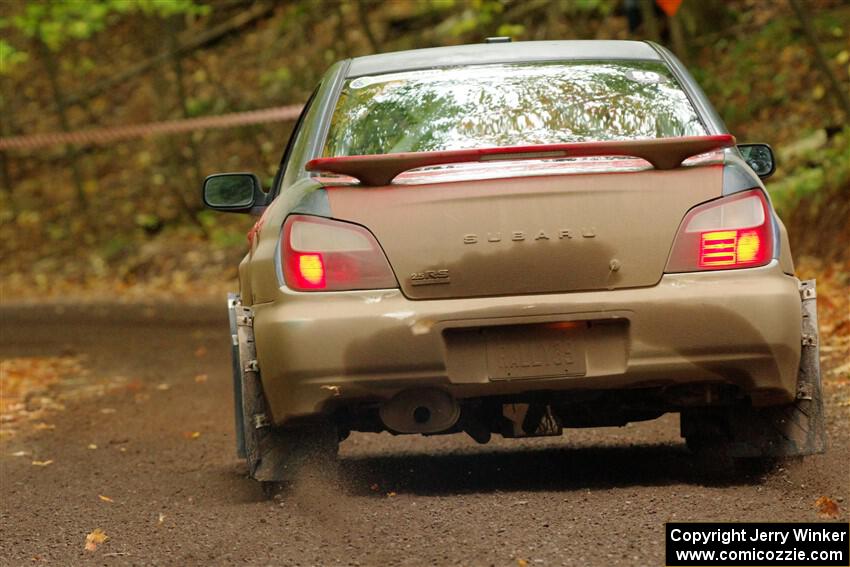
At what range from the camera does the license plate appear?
16.9 feet

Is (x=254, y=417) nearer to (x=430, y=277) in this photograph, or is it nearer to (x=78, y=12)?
(x=430, y=277)

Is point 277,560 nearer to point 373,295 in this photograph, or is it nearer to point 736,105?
point 373,295

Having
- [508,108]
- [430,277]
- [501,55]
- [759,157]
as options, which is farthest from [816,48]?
[430,277]

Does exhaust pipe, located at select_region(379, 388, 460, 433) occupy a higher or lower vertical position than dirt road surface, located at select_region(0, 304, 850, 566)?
higher

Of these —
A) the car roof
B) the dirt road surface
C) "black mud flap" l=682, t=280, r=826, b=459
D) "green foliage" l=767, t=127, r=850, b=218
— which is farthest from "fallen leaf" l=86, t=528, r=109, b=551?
"green foliage" l=767, t=127, r=850, b=218

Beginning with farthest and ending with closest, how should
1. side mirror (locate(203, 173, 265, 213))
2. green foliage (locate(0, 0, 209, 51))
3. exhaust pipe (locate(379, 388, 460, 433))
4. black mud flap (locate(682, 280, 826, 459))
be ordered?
green foliage (locate(0, 0, 209, 51))
side mirror (locate(203, 173, 265, 213))
black mud flap (locate(682, 280, 826, 459))
exhaust pipe (locate(379, 388, 460, 433))

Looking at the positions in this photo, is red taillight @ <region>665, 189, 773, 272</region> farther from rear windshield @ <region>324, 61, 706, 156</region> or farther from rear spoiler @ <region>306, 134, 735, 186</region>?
rear windshield @ <region>324, 61, 706, 156</region>

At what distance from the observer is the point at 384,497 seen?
574cm

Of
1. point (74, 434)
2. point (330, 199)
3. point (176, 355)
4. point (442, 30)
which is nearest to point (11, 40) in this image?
point (442, 30)

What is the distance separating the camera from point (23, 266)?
78.3 feet

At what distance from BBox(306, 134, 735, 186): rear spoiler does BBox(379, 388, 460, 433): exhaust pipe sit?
77cm

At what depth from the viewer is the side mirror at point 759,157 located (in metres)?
6.19

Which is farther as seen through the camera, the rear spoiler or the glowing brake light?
the glowing brake light

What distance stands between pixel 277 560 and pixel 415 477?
1.83m
